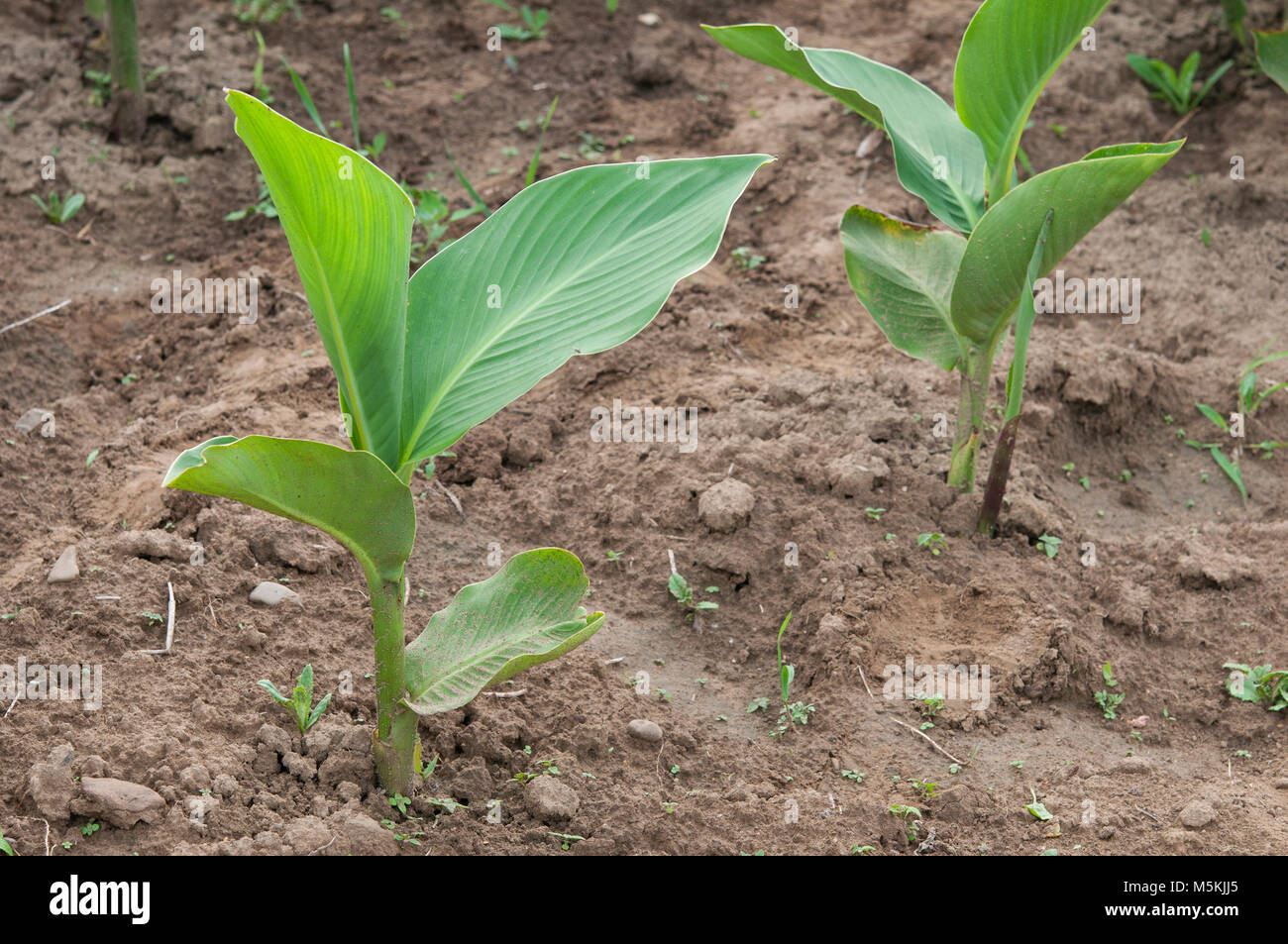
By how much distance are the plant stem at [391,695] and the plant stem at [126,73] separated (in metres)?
2.74

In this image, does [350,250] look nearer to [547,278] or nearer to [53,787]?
[547,278]

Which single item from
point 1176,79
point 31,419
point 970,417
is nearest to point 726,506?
point 970,417

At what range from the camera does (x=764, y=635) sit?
2424 millimetres

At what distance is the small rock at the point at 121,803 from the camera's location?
1745 millimetres

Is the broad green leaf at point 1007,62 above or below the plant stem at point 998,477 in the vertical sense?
above

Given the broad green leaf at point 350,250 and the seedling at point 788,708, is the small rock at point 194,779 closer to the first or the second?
the broad green leaf at point 350,250

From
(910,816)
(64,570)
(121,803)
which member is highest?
(64,570)

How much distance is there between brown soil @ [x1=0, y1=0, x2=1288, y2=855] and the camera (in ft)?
6.44

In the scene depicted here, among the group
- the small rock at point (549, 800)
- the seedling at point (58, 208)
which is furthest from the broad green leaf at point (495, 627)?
the seedling at point (58, 208)

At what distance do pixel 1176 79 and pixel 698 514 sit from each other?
8.96 feet

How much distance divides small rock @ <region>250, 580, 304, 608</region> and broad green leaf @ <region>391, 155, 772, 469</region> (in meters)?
0.71

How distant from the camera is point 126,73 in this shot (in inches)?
147

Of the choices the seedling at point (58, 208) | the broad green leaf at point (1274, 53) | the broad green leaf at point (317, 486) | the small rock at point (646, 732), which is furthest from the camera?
the seedling at point (58, 208)

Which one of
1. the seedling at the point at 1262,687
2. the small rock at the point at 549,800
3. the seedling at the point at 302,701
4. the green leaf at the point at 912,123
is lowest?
the small rock at the point at 549,800
